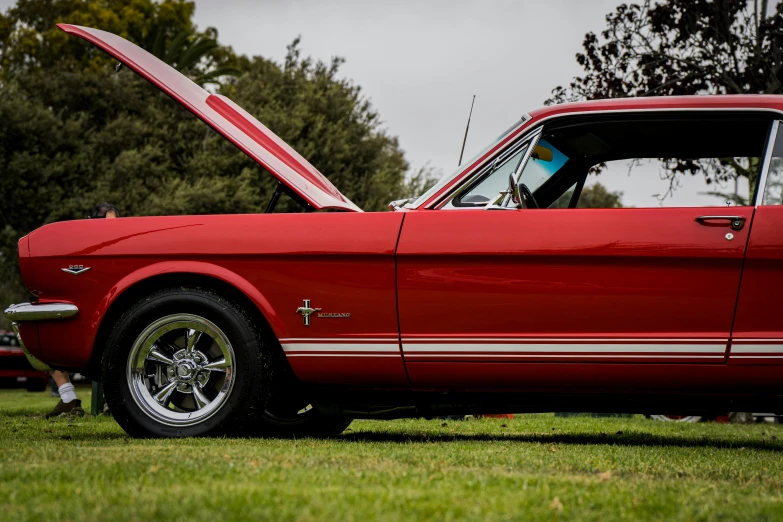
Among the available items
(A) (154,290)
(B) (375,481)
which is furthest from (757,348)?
(A) (154,290)

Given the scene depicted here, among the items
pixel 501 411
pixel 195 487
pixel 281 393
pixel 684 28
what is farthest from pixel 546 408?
pixel 684 28

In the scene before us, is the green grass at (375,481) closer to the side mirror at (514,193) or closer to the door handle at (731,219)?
the door handle at (731,219)

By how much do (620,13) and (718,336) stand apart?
798 cm

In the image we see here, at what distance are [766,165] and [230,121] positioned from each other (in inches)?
112

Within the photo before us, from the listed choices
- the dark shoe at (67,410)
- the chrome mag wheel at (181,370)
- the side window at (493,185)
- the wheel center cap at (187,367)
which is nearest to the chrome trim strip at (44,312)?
the chrome mag wheel at (181,370)

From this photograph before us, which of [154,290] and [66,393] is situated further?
[66,393]

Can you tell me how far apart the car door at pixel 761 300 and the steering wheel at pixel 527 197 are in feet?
3.55

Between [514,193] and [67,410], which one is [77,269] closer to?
[514,193]

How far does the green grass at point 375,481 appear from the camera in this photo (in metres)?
2.59

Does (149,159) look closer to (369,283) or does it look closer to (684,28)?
(684,28)

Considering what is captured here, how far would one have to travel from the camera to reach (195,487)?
285cm

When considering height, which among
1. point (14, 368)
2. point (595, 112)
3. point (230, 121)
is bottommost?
point (14, 368)

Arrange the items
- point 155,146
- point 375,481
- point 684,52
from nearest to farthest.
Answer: point 375,481
point 684,52
point 155,146

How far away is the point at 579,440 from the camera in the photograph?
5.32m
